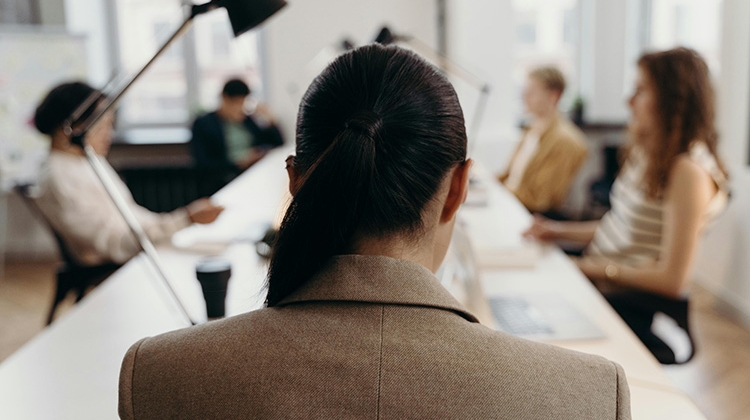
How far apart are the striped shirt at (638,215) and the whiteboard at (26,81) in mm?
3789

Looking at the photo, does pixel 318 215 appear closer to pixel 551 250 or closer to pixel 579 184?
pixel 551 250

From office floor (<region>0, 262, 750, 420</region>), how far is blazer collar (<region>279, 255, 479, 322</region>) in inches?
84.2

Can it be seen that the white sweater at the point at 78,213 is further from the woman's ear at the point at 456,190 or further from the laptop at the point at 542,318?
the woman's ear at the point at 456,190

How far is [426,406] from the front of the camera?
26.0 inches

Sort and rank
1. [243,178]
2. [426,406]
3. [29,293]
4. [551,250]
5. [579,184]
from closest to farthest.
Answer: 1. [426,406]
2. [551,250]
3. [243,178]
4. [29,293]
5. [579,184]

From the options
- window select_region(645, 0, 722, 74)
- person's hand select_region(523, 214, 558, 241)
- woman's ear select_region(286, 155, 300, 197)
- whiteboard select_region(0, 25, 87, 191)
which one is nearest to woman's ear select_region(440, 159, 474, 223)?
woman's ear select_region(286, 155, 300, 197)

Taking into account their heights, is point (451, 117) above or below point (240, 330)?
above

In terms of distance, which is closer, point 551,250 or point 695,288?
point 551,250

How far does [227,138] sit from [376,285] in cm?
427

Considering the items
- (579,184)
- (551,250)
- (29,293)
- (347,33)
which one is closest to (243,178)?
(29,293)

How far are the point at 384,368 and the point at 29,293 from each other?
409 cm

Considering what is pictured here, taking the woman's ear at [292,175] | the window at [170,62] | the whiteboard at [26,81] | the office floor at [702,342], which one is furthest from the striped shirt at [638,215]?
the window at [170,62]

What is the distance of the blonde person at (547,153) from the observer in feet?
11.7

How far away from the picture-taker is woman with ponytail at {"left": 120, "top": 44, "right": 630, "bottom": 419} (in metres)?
→ 0.67
